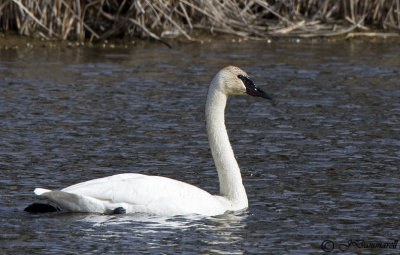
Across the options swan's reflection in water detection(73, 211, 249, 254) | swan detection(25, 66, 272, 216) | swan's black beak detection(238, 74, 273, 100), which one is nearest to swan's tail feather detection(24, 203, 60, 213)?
swan detection(25, 66, 272, 216)

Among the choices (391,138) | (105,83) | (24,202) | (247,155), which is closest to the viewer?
(24,202)

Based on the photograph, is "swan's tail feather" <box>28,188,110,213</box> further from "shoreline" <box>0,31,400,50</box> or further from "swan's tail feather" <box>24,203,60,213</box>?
"shoreline" <box>0,31,400,50</box>

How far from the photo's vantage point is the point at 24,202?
28.6 feet

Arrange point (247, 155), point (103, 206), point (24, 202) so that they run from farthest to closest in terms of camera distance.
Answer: point (247, 155), point (24, 202), point (103, 206)

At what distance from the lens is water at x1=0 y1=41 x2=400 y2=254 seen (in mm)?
7719

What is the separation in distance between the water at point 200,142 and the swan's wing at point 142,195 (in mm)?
122

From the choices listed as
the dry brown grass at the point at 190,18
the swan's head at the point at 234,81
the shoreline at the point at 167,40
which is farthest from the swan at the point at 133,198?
→ the shoreline at the point at 167,40

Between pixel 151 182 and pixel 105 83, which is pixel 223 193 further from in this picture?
pixel 105 83

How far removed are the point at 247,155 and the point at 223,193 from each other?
230 centimetres

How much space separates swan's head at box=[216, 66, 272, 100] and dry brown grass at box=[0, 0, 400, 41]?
10.5 meters

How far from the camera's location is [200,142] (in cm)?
1184

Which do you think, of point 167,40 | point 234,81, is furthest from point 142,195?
point 167,40

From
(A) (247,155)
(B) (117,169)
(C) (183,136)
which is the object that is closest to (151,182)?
(B) (117,169)

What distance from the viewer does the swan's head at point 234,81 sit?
355 inches
